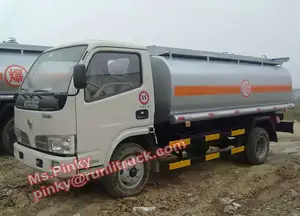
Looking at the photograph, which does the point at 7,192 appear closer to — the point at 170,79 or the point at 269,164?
the point at 170,79

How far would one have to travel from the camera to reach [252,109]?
6871 millimetres

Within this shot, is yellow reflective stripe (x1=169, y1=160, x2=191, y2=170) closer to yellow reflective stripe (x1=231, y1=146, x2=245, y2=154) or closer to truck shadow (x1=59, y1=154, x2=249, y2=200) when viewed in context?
truck shadow (x1=59, y1=154, x2=249, y2=200)

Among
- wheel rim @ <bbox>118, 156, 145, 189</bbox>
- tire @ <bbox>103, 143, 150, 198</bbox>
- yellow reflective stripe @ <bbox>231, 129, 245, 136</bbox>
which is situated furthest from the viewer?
yellow reflective stripe @ <bbox>231, 129, 245, 136</bbox>

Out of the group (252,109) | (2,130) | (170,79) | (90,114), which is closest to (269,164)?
(252,109)

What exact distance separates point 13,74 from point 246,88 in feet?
17.4

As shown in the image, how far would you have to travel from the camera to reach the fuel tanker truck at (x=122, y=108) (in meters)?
4.21

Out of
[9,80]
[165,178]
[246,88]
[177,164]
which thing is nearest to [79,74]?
[177,164]

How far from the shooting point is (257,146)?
7367 millimetres

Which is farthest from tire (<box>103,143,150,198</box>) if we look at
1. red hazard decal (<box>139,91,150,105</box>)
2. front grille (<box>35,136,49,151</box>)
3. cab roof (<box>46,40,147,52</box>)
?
cab roof (<box>46,40,147,52</box>)

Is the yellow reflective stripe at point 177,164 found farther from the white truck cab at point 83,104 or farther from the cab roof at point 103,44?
the cab roof at point 103,44

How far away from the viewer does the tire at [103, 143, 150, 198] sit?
4.70 m

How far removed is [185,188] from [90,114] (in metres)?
2.22

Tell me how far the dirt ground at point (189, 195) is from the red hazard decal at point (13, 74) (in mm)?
1918

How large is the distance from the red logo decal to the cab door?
2427 millimetres
